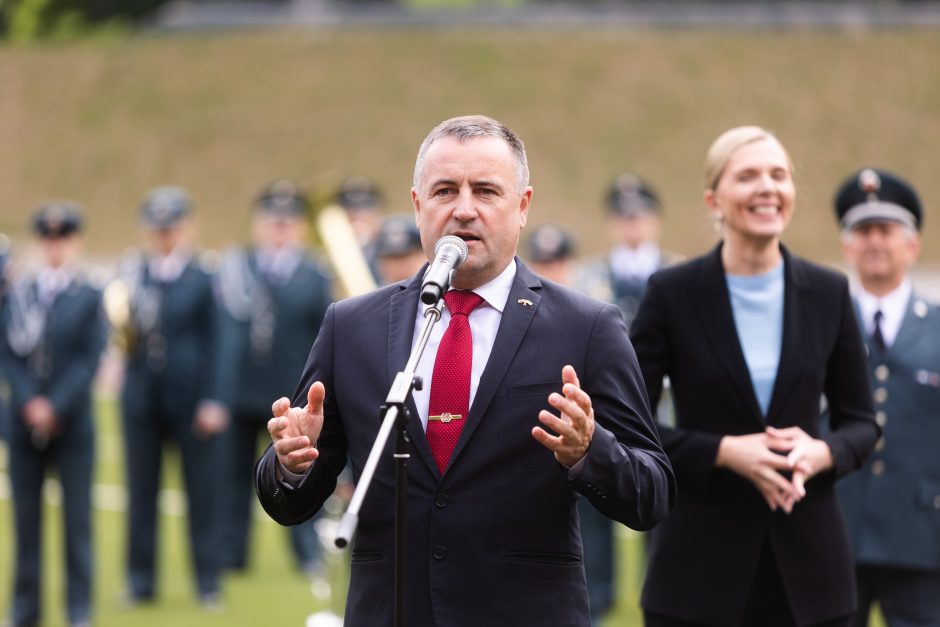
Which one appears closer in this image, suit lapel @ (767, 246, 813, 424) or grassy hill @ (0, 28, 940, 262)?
suit lapel @ (767, 246, 813, 424)

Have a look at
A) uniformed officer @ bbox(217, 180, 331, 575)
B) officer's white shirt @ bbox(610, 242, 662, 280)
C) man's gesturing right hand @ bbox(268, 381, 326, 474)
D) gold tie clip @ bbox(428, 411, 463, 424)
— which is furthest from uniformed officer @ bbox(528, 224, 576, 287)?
man's gesturing right hand @ bbox(268, 381, 326, 474)

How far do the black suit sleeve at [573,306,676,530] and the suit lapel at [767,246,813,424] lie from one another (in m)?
1.13

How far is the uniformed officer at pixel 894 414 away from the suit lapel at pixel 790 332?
904mm

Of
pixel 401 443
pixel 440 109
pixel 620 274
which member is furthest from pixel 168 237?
pixel 440 109

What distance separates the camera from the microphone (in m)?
3.16

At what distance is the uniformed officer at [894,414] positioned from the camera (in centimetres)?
537

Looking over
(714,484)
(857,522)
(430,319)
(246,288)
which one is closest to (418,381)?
(430,319)

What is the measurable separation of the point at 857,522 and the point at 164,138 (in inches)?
1543

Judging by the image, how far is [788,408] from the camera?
4656 millimetres

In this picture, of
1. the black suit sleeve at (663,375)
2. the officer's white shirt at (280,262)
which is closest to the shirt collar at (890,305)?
the black suit sleeve at (663,375)

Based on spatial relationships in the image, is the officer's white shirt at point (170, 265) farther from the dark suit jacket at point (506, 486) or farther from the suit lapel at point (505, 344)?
the suit lapel at point (505, 344)

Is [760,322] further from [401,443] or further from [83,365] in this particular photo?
[83,365]

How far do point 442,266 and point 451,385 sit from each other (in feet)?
1.20

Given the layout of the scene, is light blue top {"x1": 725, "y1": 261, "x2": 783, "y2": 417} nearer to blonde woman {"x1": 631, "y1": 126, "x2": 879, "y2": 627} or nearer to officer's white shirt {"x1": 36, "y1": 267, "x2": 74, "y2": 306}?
blonde woman {"x1": 631, "y1": 126, "x2": 879, "y2": 627}
